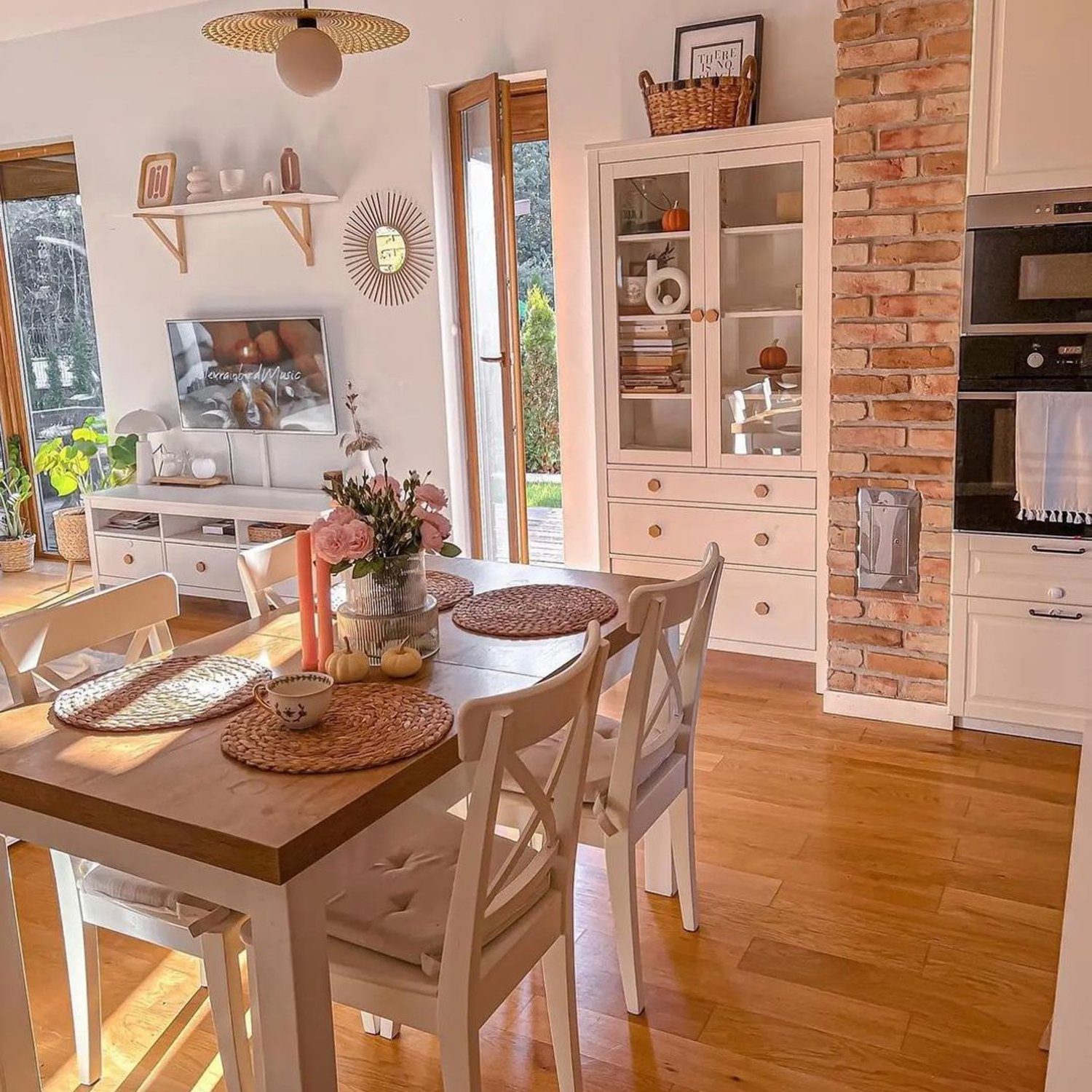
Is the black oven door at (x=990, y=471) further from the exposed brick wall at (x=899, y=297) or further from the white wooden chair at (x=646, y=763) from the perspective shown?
the white wooden chair at (x=646, y=763)

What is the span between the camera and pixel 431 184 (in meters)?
4.73

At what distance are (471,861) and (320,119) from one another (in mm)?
4211

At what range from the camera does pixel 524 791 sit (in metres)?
1.65

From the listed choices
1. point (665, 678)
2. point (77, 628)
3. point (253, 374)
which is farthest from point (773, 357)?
point (253, 374)

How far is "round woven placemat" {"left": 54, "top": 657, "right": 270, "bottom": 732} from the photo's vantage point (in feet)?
6.05

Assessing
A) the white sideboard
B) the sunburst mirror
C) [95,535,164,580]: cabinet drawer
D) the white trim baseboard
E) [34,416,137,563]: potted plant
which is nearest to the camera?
the white trim baseboard

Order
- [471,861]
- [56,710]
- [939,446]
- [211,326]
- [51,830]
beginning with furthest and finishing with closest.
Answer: [211,326]
[939,446]
[56,710]
[51,830]
[471,861]

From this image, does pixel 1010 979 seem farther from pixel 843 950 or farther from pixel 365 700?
pixel 365 700

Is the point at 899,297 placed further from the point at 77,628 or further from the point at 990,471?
the point at 77,628

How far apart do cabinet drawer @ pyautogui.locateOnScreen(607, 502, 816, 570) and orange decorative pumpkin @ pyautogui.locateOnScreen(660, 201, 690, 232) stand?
3.24ft

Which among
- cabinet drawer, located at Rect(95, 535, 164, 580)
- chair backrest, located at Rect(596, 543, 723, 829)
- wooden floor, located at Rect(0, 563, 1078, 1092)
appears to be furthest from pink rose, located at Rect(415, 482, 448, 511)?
cabinet drawer, located at Rect(95, 535, 164, 580)

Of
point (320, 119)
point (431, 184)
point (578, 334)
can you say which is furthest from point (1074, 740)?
point (320, 119)

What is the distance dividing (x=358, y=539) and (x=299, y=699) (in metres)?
0.35

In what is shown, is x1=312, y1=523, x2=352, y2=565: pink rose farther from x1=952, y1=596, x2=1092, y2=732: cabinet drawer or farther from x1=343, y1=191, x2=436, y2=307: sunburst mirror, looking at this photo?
x1=343, y1=191, x2=436, y2=307: sunburst mirror
